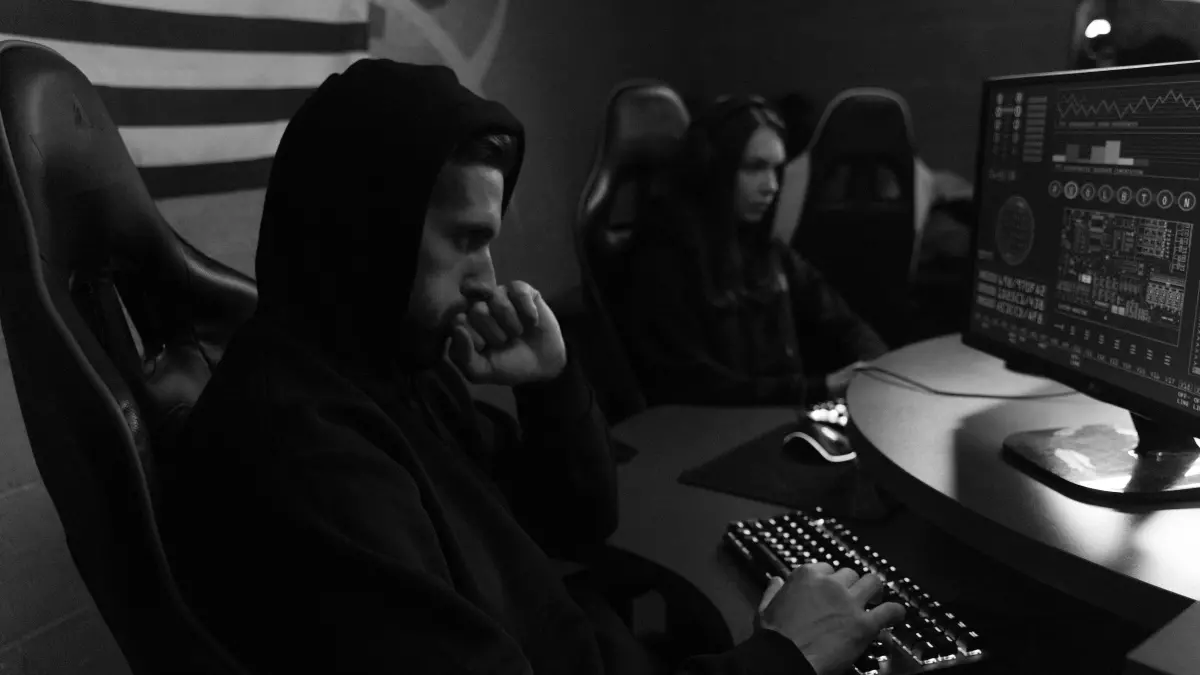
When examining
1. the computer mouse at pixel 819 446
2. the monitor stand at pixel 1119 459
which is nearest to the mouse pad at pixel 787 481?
the computer mouse at pixel 819 446

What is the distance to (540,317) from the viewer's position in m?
1.17

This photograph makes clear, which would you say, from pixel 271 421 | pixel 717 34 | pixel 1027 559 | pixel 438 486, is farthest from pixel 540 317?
pixel 717 34

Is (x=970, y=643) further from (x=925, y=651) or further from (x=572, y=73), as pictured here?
(x=572, y=73)

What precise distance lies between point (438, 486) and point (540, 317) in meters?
0.29

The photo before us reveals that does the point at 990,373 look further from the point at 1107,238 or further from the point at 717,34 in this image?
the point at 717,34

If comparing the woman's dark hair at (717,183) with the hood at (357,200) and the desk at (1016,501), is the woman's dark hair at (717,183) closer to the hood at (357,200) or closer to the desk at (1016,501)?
the desk at (1016,501)

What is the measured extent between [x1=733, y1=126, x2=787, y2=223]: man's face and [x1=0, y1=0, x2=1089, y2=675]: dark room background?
2.13ft

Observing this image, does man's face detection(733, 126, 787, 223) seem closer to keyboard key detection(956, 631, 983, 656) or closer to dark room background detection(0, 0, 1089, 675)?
dark room background detection(0, 0, 1089, 675)

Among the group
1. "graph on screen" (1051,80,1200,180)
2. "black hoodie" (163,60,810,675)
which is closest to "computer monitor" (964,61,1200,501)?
"graph on screen" (1051,80,1200,180)

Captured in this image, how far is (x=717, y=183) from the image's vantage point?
2.40 metres

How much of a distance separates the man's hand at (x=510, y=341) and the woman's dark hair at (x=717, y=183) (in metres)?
1.21

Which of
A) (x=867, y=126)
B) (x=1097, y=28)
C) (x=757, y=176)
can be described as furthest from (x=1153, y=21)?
(x=757, y=176)

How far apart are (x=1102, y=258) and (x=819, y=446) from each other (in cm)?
46

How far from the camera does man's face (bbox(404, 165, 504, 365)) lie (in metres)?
0.93
